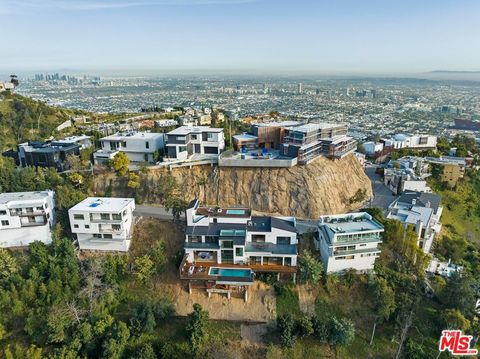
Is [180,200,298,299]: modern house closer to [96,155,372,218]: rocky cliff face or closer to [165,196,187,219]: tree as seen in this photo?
[165,196,187,219]: tree

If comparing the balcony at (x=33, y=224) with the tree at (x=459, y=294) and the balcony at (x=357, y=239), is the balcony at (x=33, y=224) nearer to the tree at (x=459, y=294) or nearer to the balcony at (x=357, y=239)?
the balcony at (x=357, y=239)

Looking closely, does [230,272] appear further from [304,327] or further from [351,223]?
[351,223]

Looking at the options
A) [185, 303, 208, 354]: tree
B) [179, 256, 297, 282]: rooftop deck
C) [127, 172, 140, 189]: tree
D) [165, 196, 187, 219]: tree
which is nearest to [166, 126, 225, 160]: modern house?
[127, 172, 140, 189]: tree

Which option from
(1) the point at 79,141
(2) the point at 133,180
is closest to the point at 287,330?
(2) the point at 133,180

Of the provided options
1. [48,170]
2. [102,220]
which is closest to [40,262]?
[102,220]

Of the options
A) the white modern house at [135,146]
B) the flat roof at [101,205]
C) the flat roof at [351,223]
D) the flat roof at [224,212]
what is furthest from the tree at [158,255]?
the flat roof at [351,223]

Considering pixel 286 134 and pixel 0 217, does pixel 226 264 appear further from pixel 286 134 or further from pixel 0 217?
pixel 0 217
